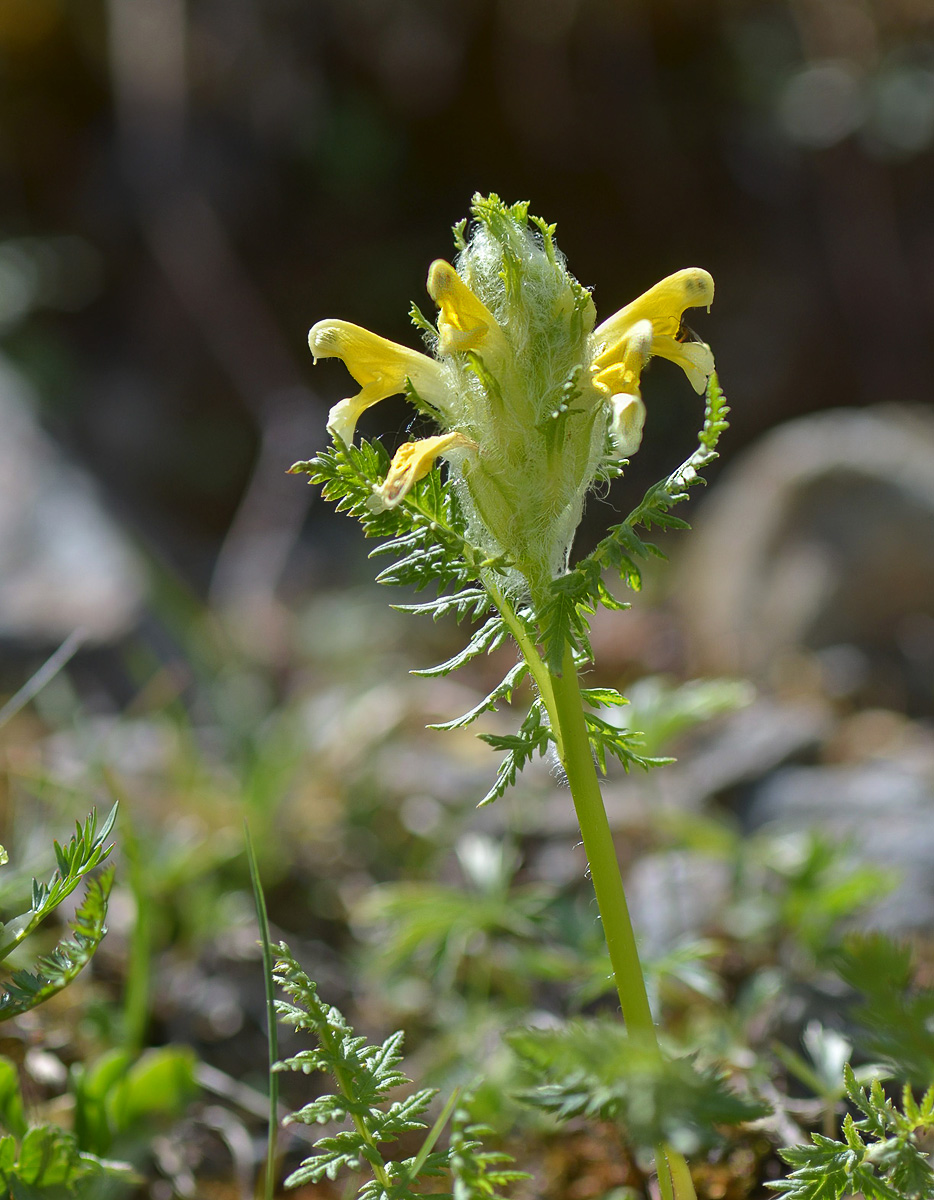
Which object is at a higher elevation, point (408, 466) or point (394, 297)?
point (394, 297)

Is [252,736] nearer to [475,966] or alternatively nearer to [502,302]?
[475,966]

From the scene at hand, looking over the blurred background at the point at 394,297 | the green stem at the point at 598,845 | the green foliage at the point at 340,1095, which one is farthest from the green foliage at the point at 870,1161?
the blurred background at the point at 394,297

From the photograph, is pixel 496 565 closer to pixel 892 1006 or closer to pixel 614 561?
pixel 614 561

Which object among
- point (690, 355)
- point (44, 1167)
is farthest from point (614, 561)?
point (44, 1167)

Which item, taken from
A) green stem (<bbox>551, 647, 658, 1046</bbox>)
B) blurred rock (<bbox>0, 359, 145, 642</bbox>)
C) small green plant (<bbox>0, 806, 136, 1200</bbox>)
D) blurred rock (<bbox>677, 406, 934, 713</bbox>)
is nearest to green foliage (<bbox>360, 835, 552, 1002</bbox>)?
small green plant (<bbox>0, 806, 136, 1200</bbox>)

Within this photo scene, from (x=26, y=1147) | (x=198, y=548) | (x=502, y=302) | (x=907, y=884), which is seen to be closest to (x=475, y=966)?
(x=907, y=884)

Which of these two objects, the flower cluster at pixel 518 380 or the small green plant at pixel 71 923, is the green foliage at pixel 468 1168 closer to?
the small green plant at pixel 71 923
